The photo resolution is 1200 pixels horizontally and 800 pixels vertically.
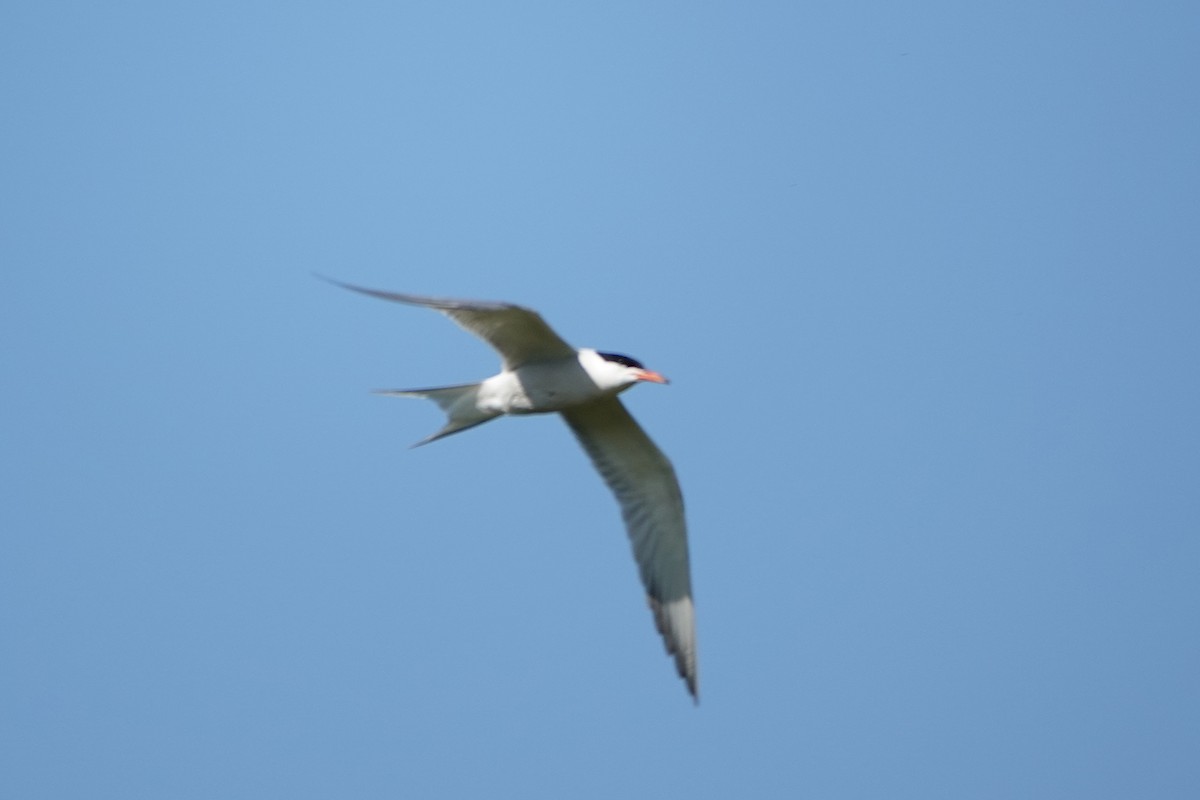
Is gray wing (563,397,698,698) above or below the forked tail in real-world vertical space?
below

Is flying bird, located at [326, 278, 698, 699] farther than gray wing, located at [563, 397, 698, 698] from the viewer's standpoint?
No

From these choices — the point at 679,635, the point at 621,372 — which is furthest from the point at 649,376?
the point at 679,635

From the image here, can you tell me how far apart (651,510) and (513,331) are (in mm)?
2000

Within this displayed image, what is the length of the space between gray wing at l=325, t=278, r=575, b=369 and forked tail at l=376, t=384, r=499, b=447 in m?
0.31

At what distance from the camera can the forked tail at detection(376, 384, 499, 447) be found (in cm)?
890

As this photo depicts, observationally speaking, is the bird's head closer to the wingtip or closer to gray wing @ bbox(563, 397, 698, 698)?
gray wing @ bbox(563, 397, 698, 698)

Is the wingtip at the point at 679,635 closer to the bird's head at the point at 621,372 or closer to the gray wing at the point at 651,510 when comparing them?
the gray wing at the point at 651,510

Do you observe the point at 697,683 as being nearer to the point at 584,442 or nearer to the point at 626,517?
the point at 626,517

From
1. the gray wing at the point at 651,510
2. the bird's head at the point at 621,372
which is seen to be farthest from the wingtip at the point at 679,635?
the bird's head at the point at 621,372

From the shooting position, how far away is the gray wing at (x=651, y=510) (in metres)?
9.56

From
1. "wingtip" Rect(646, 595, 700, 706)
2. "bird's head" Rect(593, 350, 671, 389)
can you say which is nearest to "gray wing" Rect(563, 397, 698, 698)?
"wingtip" Rect(646, 595, 700, 706)

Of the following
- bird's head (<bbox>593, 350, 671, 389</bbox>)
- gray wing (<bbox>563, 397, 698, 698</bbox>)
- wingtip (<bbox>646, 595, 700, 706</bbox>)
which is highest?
bird's head (<bbox>593, 350, 671, 389</bbox>)

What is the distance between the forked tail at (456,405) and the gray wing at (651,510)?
2.97ft

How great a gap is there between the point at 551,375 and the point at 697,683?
242 centimetres
